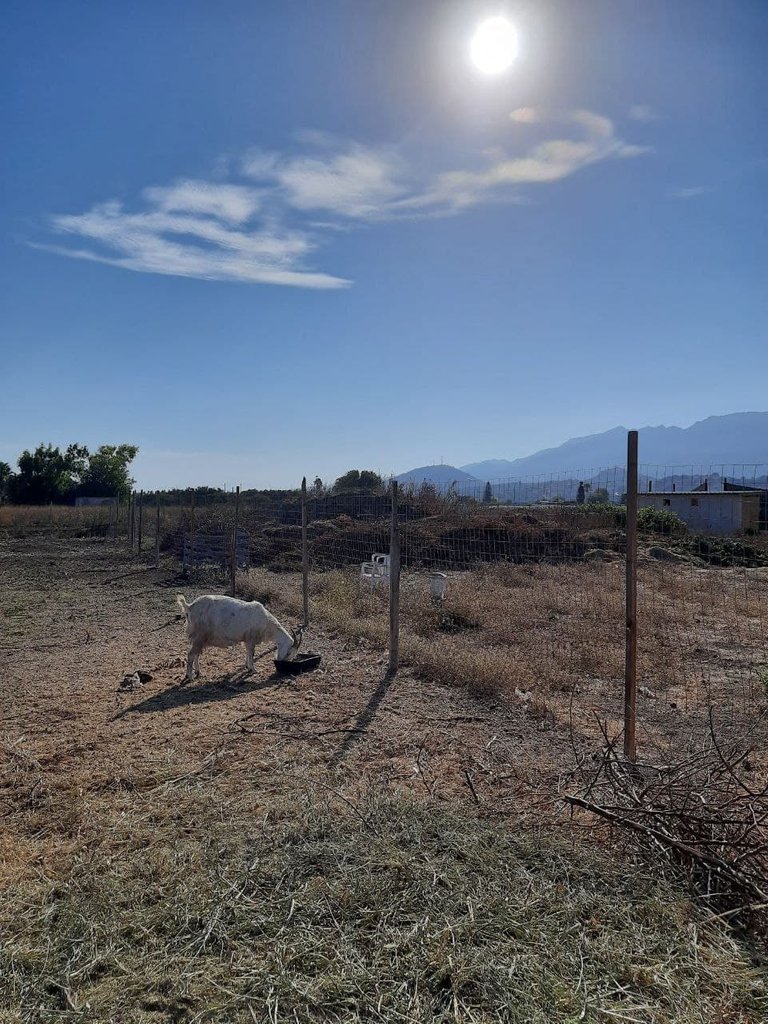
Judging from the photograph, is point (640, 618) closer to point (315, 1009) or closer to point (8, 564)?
point (315, 1009)

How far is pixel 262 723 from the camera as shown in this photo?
18.7 feet

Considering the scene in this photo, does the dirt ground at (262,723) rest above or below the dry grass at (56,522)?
below

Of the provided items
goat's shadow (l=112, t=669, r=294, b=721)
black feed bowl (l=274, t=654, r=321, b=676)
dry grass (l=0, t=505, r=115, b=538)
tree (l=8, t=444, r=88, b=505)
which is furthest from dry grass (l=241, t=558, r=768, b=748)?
tree (l=8, t=444, r=88, b=505)

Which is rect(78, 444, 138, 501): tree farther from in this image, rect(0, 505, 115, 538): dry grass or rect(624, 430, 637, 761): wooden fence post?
rect(624, 430, 637, 761): wooden fence post

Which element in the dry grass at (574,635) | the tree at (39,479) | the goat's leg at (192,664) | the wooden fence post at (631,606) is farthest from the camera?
the tree at (39,479)

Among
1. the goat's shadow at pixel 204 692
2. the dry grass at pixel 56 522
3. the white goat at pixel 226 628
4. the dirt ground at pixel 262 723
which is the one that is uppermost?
the dry grass at pixel 56 522

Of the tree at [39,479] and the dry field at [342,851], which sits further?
the tree at [39,479]

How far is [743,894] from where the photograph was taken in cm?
294

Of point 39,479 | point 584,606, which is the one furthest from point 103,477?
point 584,606

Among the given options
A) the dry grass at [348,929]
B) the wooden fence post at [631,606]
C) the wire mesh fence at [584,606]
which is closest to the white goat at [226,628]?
the wire mesh fence at [584,606]

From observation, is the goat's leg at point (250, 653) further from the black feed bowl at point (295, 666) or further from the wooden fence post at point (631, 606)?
the wooden fence post at point (631, 606)

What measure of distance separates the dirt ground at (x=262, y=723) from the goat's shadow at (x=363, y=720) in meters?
0.02

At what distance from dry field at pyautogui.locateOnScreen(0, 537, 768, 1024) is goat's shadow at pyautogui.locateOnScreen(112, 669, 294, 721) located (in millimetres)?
41

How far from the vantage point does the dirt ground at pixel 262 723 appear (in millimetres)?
4605
